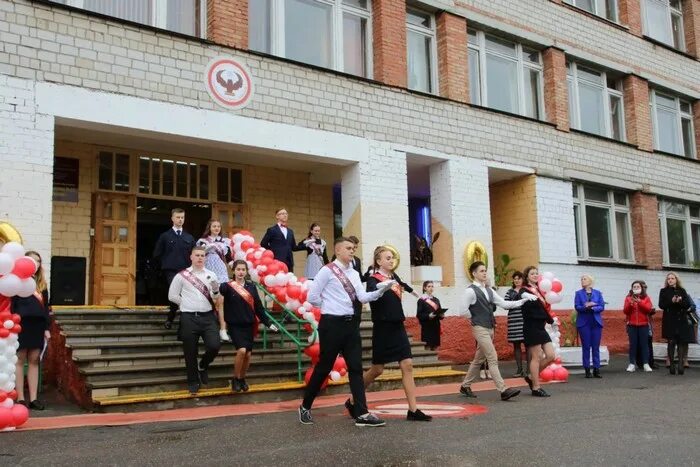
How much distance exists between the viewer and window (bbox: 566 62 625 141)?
17.8m

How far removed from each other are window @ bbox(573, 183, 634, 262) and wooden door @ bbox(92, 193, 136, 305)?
33.4 ft

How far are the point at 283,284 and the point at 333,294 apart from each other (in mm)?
3324

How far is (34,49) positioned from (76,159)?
8.72 ft

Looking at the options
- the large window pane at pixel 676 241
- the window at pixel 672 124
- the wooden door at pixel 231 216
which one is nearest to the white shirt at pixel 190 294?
the wooden door at pixel 231 216

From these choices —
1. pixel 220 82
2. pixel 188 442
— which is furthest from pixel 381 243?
pixel 188 442

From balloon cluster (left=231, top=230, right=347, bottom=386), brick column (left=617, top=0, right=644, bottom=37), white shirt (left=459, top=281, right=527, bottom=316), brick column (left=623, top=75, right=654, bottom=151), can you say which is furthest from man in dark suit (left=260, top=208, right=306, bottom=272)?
brick column (left=617, top=0, right=644, bottom=37)

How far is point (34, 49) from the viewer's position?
32.5 feet

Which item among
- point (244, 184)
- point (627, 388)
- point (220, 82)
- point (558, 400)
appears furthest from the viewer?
point (244, 184)

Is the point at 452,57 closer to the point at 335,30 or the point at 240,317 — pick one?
the point at 335,30

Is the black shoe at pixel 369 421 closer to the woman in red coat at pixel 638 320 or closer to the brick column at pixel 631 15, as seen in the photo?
the woman in red coat at pixel 638 320

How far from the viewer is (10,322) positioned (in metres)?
6.82

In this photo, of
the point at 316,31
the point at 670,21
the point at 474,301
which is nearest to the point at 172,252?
the point at 474,301

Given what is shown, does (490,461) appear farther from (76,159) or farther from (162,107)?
(76,159)

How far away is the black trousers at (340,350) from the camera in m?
6.63
